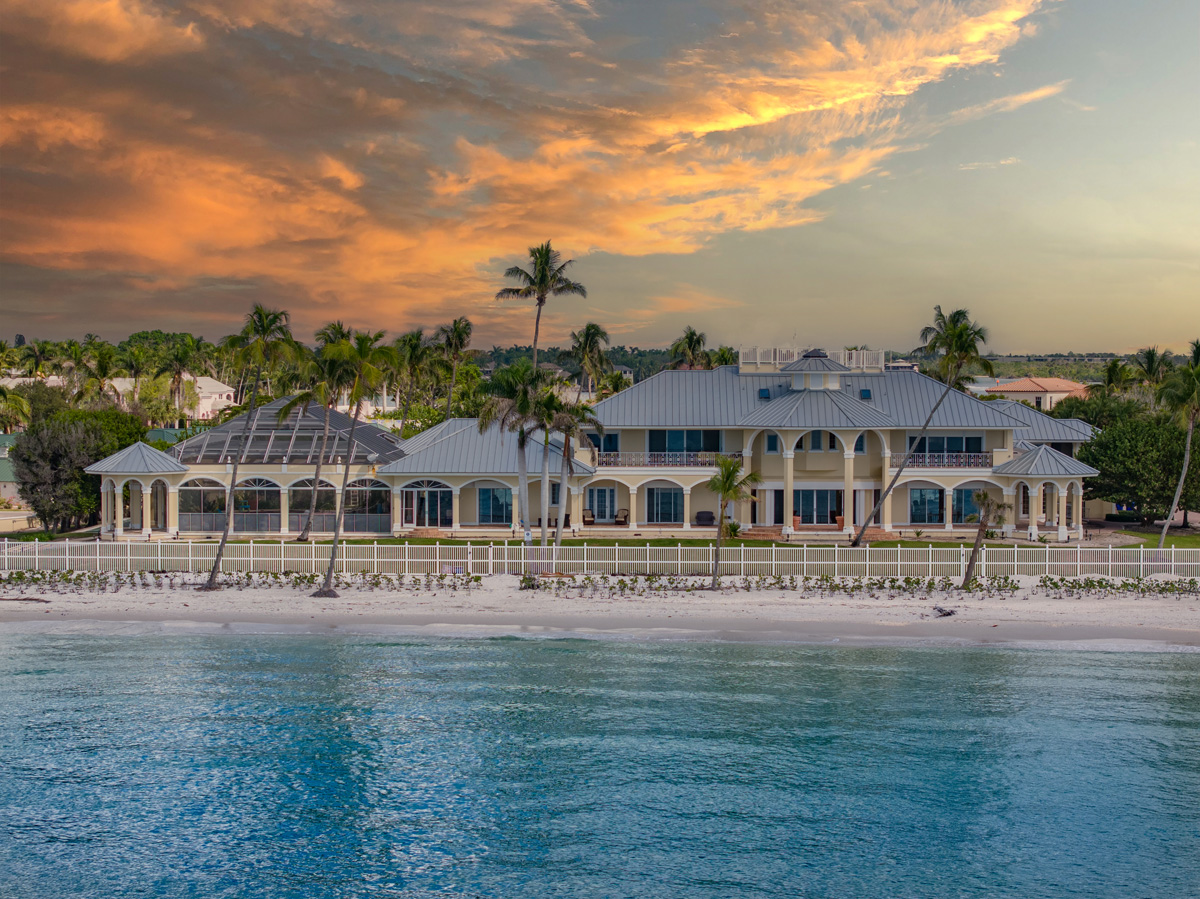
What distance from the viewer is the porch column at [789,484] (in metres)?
51.2

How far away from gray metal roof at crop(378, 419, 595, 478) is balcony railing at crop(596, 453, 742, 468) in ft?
4.88

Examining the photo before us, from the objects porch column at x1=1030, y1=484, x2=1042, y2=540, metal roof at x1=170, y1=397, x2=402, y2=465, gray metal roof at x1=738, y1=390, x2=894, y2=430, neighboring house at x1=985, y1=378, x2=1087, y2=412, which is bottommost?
porch column at x1=1030, y1=484, x2=1042, y2=540

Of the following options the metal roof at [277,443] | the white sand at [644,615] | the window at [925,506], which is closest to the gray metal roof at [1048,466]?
the window at [925,506]

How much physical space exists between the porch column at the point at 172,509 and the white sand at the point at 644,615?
13026 millimetres

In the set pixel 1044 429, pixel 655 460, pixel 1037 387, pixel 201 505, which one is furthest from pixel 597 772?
pixel 1037 387

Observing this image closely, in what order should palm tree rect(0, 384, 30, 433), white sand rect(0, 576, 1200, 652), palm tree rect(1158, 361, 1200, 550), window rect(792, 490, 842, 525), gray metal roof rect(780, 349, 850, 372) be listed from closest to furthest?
white sand rect(0, 576, 1200, 652) → palm tree rect(1158, 361, 1200, 550) → window rect(792, 490, 842, 525) → gray metal roof rect(780, 349, 850, 372) → palm tree rect(0, 384, 30, 433)

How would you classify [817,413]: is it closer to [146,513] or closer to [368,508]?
[368,508]

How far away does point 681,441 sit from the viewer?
178ft

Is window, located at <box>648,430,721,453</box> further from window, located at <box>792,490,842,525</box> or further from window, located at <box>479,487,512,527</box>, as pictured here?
window, located at <box>479,487,512,527</box>

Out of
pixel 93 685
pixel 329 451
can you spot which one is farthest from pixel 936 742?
pixel 329 451

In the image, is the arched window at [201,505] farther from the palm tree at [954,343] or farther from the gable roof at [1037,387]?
the gable roof at [1037,387]

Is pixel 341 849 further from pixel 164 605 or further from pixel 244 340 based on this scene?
pixel 244 340

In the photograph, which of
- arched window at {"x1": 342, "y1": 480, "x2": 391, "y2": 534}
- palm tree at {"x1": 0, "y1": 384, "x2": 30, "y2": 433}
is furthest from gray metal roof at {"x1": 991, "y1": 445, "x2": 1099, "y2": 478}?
palm tree at {"x1": 0, "y1": 384, "x2": 30, "y2": 433}

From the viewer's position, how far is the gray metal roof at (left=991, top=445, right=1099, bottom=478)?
4962cm
